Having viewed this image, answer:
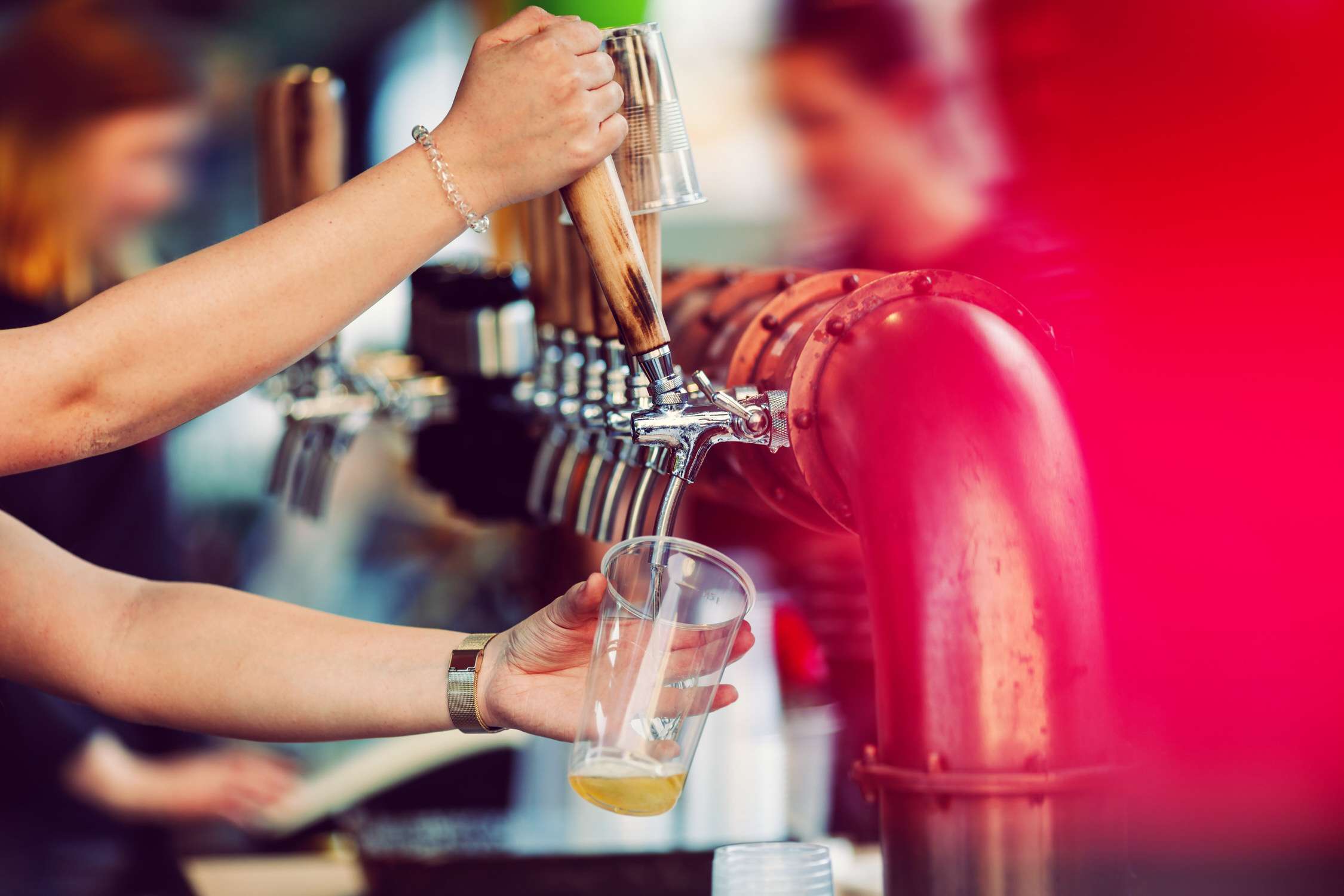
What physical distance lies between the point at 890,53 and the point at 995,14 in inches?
10.0

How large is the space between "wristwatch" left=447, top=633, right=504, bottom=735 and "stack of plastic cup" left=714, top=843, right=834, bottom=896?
0.70 feet

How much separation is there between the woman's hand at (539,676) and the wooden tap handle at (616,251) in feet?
0.72

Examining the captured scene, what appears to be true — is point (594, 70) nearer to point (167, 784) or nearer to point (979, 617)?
point (979, 617)

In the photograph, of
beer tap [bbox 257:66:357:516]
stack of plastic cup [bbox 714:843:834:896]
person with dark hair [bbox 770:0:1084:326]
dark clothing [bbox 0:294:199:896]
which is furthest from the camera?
dark clothing [bbox 0:294:199:896]

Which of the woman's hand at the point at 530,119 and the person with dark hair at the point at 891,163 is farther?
the person with dark hair at the point at 891,163

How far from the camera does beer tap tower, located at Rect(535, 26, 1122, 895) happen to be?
2.29 ft

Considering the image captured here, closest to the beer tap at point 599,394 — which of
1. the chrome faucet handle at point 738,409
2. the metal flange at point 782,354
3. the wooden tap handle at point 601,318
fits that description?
the wooden tap handle at point 601,318

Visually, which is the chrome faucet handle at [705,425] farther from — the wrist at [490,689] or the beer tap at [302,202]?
the beer tap at [302,202]

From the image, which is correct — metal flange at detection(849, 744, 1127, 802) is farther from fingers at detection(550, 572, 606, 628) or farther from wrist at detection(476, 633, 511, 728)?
wrist at detection(476, 633, 511, 728)

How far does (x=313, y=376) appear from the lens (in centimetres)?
160

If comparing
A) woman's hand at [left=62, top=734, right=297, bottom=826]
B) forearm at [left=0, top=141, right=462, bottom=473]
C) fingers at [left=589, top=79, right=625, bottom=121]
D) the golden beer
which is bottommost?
woman's hand at [left=62, top=734, right=297, bottom=826]

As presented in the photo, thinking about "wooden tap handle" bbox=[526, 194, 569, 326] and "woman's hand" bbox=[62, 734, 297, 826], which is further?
"woman's hand" bbox=[62, 734, 297, 826]

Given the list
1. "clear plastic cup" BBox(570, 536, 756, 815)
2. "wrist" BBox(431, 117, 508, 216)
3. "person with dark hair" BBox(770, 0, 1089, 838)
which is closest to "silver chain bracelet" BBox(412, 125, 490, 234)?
"wrist" BBox(431, 117, 508, 216)

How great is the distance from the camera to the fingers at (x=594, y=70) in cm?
80
